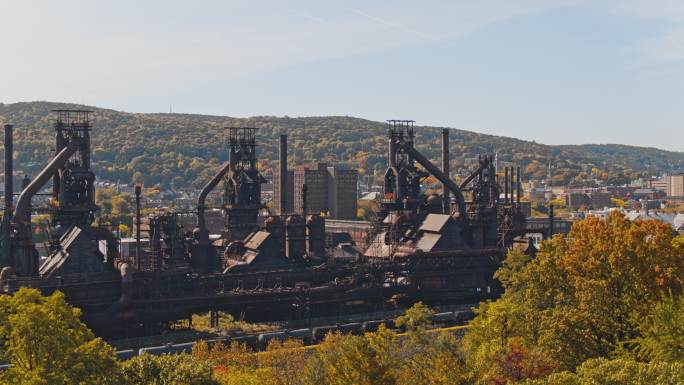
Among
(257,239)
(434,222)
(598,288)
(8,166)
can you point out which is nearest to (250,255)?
(257,239)

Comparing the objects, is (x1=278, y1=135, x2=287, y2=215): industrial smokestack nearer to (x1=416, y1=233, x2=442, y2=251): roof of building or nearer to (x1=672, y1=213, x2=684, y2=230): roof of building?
(x1=416, y1=233, x2=442, y2=251): roof of building

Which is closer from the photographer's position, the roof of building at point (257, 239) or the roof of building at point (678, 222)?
the roof of building at point (257, 239)

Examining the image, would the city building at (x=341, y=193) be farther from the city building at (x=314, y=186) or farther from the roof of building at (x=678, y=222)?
the roof of building at (x=678, y=222)

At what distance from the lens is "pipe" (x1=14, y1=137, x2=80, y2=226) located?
66000mm

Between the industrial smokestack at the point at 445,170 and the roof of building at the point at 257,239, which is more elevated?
the industrial smokestack at the point at 445,170

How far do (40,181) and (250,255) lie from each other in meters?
19.9

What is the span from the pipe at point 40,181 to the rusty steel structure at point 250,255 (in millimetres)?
118

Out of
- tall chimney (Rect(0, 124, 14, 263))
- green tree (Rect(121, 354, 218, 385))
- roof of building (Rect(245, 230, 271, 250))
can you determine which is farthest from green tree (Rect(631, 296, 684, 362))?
tall chimney (Rect(0, 124, 14, 263))

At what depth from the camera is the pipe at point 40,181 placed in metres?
66.0

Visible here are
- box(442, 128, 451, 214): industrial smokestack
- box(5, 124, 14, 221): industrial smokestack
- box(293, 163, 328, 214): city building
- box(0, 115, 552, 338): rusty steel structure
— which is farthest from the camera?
box(293, 163, 328, 214): city building

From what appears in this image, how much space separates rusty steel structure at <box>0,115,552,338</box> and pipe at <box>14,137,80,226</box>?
12cm

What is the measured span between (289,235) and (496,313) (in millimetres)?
40274

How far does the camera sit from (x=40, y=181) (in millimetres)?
67438

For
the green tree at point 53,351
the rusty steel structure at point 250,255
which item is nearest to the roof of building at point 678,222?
the rusty steel structure at point 250,255
